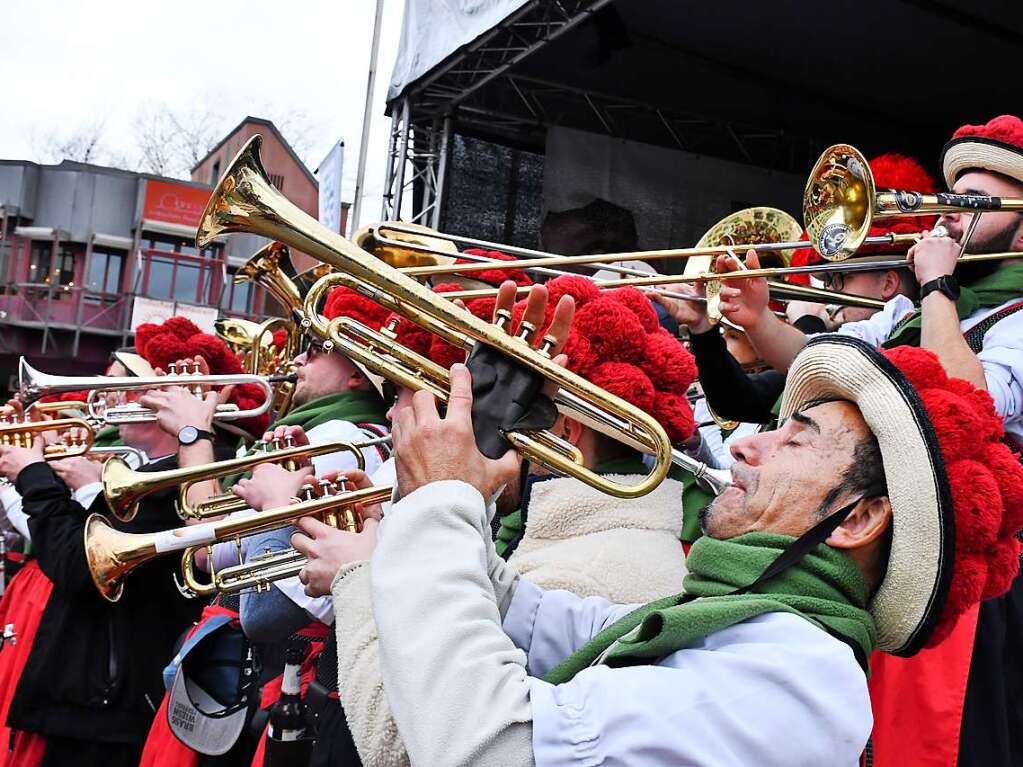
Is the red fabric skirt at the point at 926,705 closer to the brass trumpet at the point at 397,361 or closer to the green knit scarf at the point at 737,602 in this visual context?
the brass trumpet at the point at 397,361

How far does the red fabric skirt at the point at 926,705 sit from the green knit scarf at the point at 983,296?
0.93 m

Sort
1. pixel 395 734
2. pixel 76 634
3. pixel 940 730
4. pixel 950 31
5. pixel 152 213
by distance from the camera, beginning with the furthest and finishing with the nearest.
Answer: pixel 152 213 < pixel 950 31 < pixel 76 634 < pixel 940 730 < pixel 395 734

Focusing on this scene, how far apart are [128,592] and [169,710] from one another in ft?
2.70

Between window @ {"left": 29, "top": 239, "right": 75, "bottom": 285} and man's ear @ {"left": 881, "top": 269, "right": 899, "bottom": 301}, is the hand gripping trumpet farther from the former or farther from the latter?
window @ {"left": 29, "top": 239, "right": 75, "bottom": 285}

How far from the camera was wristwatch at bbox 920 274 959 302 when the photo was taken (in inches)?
110

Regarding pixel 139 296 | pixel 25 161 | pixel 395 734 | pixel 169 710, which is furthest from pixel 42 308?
pixel 395 734

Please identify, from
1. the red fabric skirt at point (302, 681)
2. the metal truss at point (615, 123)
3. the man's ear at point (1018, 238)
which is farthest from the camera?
the metal truss at point (615, 123)

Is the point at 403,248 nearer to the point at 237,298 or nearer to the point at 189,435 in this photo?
the point at 189,435

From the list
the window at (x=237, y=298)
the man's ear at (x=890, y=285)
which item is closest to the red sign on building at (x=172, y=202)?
the window at (x=237, y=298)

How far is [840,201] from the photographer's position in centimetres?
317

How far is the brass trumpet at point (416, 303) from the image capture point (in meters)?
1.92

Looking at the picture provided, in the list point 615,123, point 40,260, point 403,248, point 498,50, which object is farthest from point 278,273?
point 40,260

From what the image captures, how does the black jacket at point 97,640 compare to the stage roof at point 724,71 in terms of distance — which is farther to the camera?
the stage roof at point 724,71

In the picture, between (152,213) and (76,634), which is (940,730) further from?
(152,213)
